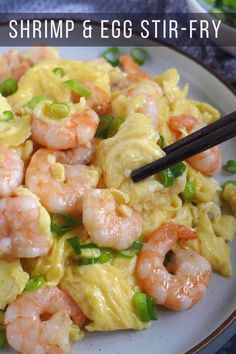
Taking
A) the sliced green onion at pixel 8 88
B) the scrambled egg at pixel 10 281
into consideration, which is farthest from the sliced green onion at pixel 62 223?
the sliced green onion at pixel 8 88

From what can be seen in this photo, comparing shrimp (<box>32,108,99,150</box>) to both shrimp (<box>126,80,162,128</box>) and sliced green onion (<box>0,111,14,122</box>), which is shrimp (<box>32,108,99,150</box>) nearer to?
sliced green onion (<box>0,111,14,122</box>)

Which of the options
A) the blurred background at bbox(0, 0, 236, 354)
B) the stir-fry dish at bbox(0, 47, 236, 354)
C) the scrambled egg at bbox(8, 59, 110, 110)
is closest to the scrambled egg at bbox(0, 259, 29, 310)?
the stir-fry dish at bbox(0, 47, 236, 354)

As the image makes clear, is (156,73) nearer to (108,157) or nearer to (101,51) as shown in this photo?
(101,51)

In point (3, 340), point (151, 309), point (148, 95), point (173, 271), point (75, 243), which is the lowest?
point (3, 340)

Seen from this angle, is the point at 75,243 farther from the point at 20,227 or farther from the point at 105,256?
the point at 20,227

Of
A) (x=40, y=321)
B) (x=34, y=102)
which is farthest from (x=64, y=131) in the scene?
(x=40, y=321)
